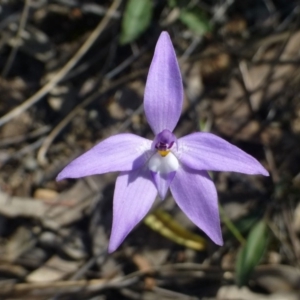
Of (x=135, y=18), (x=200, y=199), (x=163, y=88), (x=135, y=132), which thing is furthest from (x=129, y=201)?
(x=135, y=132)

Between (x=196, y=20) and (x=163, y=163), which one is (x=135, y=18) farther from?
(x=163, y=163)

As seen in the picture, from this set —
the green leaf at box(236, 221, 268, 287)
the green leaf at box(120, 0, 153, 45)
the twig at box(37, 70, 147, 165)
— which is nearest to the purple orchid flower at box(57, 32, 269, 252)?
the green leaf at box(236, 221, 268, 287)

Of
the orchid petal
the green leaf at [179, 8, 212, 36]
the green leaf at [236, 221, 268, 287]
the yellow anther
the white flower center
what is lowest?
the green leaf at [236, 221, 268, 287]

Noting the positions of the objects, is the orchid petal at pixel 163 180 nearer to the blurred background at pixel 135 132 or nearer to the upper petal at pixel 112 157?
the upper petal at pixel 112 157

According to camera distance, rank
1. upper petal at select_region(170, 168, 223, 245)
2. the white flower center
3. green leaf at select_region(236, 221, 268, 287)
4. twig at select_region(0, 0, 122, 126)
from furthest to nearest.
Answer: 1. twig at select_region(0, 0, 122, 126)
2. green leaf at select_region(236, 221, 268, 287)
3. the white flower center
4. upper petal at select_region(170, 168, 223, 245)

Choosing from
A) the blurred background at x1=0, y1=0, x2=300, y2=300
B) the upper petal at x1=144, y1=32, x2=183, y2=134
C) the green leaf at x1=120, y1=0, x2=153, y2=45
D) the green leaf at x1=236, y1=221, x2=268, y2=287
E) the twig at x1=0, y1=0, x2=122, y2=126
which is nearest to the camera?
the upper petal at x1=144, y1=32, x2=183, y2=134

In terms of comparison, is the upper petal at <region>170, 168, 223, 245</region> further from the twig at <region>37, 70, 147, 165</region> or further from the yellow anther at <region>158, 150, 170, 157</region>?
the twig at <region>37, 70, 147, 165</region>

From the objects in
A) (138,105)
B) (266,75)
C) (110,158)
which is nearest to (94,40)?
(138,105)
